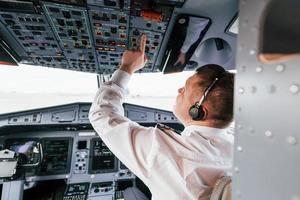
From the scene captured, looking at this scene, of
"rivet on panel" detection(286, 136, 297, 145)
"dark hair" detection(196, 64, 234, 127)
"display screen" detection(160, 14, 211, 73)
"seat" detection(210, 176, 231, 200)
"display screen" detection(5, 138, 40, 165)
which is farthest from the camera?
"display screen" detection(5, 138, 40, 165)

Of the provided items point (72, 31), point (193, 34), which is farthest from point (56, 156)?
point (193, 34)

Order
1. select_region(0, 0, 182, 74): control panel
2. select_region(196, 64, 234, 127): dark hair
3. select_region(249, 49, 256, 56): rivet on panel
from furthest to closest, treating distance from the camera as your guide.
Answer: select_region(0, 0, 182, 74): control panel < select_region(196, 64, 234, 127): dark hair < select_region(249, 49, 256, 56): rivet on panel

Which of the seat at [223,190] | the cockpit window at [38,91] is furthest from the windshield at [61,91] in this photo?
the seat at [223,190]

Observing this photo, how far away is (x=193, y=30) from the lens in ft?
5.09

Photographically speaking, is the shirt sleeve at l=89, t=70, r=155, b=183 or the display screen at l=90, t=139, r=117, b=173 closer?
the shirt sleeve at l=89, t=70, r=155, b=183

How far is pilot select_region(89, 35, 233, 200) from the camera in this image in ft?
2.90

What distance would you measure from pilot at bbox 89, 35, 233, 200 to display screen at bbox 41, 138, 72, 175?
273cm

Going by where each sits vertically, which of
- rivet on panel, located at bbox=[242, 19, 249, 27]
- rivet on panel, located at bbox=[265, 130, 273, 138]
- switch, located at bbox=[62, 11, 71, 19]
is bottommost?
rivet on panel, located at bbox=[265, 130, 273, 138]

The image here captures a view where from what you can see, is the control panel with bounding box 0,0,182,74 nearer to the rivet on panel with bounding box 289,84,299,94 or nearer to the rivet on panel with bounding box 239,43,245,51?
the rivet on panel with bounding box 239,43,245,51

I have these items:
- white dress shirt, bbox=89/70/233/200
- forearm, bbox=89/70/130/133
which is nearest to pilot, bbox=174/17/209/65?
forearm, bbox=89/70/130/133

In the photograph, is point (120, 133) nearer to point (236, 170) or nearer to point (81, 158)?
point (236, 170)

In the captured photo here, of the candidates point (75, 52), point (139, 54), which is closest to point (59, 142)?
point (75, 52)

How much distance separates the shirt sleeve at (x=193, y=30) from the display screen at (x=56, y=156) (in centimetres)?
259

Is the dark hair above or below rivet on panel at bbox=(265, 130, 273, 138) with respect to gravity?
above
